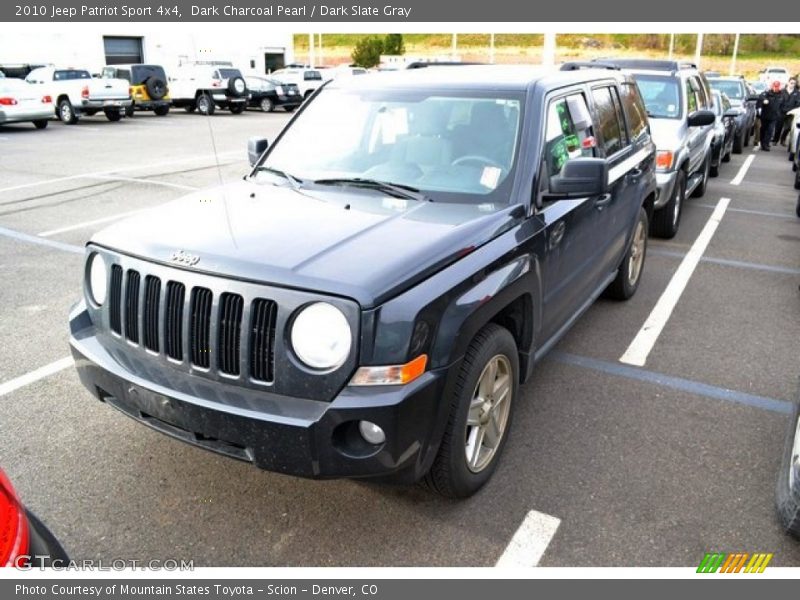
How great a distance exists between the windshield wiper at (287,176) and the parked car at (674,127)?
454 centimetres

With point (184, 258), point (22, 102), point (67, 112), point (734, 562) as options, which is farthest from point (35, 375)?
point (67, 112)

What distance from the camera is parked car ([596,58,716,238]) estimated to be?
766 centimetres

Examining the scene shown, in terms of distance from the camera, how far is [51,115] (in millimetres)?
19469

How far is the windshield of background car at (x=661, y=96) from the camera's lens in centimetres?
875

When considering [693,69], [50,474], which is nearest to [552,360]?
[50,474]

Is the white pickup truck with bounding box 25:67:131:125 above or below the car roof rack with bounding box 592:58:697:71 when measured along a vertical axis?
below

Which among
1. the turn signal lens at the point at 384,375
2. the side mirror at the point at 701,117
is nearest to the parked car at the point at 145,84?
the side mirror at the point at 701,117

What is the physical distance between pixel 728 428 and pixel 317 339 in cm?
260

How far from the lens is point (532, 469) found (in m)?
3.48

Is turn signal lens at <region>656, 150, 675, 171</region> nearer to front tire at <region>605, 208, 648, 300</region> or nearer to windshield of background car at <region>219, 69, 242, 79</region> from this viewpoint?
front tire at <region>605, 208, 648, 300</region>

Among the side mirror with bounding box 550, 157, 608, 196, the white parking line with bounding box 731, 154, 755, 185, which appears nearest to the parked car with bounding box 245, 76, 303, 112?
the white parking line with bounding box 731, 154, 755, 185

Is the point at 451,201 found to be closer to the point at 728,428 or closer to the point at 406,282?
the point at 406,282

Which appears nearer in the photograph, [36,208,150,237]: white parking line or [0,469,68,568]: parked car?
[0,469,68,568]: parked car

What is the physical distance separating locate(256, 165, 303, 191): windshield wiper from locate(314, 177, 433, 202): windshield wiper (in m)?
0.10
